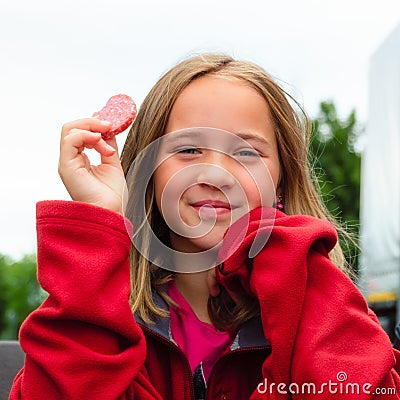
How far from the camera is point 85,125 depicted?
1874mm

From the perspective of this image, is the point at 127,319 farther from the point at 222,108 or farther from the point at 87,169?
the point at 222,108

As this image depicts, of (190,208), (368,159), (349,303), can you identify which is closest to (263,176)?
(190,208)

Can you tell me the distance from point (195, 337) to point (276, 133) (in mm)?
624

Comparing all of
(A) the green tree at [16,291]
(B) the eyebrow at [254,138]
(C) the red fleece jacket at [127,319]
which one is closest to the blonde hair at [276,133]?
(B) the eyebrow at [254,138]

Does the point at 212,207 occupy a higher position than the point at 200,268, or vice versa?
the point at 212,207

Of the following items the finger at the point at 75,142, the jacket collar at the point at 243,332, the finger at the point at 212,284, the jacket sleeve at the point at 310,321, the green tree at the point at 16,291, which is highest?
the finger at the point at 75,142

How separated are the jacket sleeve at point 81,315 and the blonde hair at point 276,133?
0.35 metres

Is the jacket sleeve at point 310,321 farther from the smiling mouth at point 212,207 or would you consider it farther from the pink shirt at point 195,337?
the pink shirt at point 195,337

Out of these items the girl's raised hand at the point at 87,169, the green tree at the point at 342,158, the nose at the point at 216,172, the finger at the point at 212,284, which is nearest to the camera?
the girl's raised hand at the point at 87,169

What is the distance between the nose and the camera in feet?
6.33

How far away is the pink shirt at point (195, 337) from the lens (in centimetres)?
199

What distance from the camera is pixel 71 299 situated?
1.62 meters

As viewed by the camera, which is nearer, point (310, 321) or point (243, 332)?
point (310, 321)

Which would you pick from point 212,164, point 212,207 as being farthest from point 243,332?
point 212,164
